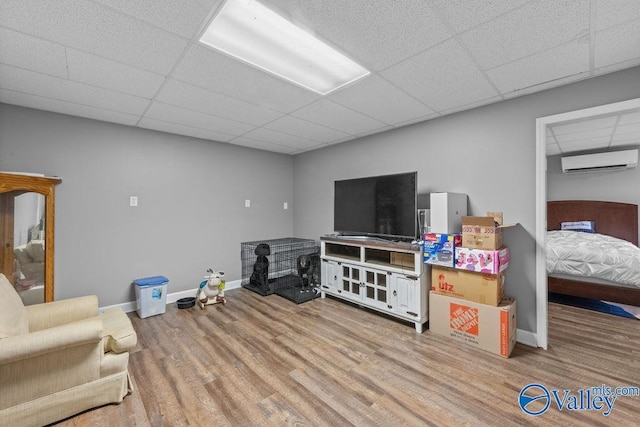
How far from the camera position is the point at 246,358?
7.43 feet

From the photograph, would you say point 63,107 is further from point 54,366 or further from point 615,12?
point 615,12

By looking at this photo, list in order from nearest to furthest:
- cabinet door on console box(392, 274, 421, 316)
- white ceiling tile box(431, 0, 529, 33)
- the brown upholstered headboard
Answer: white ceiling tile box(431, 0, 529, 33), cabinet door on console box(392, 274, 421, 316), the brown upholstered headboard

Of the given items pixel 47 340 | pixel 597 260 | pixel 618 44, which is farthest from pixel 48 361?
pixel 597 260

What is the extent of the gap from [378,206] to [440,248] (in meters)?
0.96

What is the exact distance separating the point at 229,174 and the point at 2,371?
314 cm

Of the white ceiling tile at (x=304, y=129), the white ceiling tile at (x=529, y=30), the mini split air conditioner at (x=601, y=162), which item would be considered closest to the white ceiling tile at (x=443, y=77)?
the white ceiling tile at (x=529, y=30)

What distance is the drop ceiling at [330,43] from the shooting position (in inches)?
56.0

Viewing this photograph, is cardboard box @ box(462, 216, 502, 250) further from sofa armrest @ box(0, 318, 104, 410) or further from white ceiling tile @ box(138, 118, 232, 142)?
white ceiling tile @ box(138, 118, 232, 142)

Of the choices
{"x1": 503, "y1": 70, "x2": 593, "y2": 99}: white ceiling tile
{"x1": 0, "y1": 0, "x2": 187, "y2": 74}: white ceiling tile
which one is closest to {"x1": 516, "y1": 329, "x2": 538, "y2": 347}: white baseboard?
{"x1": 503, "y1": 70, "x2": 593, "y2": 99}: white ceiling tile

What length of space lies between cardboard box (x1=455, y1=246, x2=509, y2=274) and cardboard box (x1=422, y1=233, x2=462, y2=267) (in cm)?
6

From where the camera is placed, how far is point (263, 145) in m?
4.30

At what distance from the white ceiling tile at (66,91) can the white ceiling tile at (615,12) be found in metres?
3.35

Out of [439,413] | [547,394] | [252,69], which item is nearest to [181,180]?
[252,69]

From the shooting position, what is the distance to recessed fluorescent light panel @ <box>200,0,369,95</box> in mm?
1559
